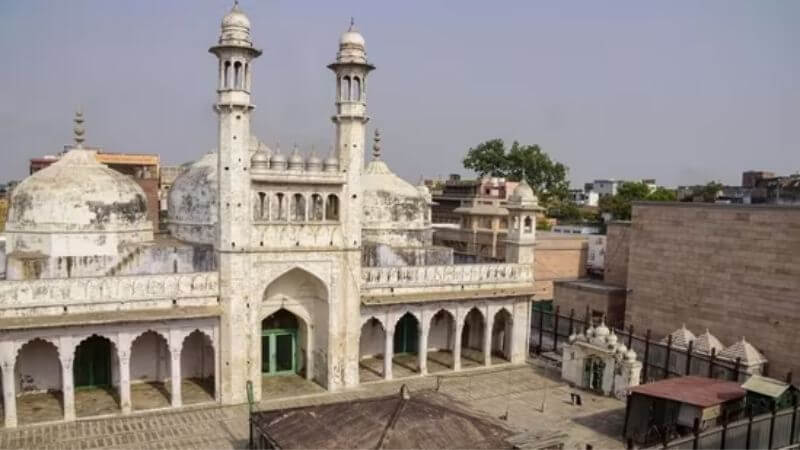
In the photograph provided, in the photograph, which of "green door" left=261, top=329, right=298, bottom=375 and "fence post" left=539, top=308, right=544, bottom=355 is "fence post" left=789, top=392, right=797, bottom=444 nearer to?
"fence post" left=539, top=308, right=544, bottom=355

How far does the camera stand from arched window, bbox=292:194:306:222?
2036 centimetres

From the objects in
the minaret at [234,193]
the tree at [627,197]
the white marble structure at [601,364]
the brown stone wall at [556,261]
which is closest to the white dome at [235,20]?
the minaret at [234,193]

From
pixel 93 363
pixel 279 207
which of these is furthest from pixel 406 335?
pixel 93 363

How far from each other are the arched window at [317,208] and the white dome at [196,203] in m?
4.55

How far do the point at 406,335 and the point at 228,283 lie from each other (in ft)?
27.8

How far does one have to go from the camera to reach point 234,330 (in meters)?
19.5

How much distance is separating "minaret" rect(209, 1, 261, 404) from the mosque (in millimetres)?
40

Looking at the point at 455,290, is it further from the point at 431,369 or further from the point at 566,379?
the point at 566,379

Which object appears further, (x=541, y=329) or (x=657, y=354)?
(x=541, y=329)

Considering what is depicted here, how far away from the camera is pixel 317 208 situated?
68.2ft

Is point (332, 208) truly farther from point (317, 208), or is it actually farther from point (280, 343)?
point (280, 343)

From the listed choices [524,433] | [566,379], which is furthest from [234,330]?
[566,379]

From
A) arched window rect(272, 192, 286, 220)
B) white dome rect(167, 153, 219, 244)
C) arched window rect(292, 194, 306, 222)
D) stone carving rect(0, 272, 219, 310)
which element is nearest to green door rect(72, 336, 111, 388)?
stone carving rect(0, 272, 219, 310)

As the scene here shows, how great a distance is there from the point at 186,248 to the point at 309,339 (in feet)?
16.4
